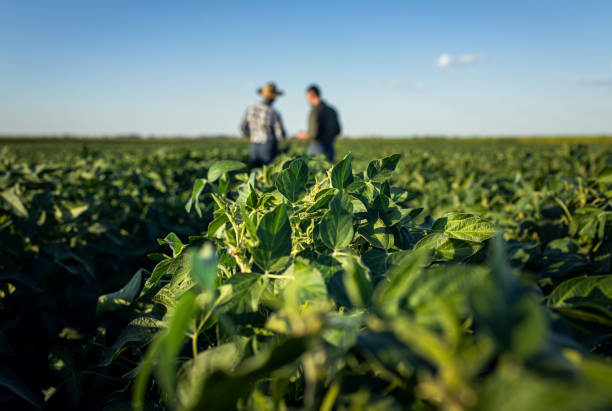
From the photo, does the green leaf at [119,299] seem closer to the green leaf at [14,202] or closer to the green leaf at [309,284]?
the green leaf at [309,284]

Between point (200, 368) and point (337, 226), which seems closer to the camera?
point (200, 368)

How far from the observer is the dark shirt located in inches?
301

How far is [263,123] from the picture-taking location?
747cm

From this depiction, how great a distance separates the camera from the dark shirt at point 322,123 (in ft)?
25.1

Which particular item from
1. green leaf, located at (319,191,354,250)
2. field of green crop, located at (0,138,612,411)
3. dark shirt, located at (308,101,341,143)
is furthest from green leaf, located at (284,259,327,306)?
dark shirt, located at (308,101,341,143)

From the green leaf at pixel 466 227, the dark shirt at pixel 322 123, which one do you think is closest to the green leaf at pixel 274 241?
the green leaf at pixel 466 227

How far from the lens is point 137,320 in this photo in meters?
0.86

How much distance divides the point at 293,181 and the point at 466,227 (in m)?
0.43

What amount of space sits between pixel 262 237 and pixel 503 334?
0.42 meters

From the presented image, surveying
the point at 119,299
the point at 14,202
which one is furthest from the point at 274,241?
the point at 14,202

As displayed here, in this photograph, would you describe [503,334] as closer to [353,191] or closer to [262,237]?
[262,237]

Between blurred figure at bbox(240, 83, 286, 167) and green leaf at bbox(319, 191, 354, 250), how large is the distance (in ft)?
23.0

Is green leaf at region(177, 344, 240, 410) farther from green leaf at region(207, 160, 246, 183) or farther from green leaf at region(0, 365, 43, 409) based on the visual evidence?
green leaf at region(0, 365, 43, 409)

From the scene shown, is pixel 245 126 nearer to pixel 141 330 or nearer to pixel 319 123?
pixel 319 123
